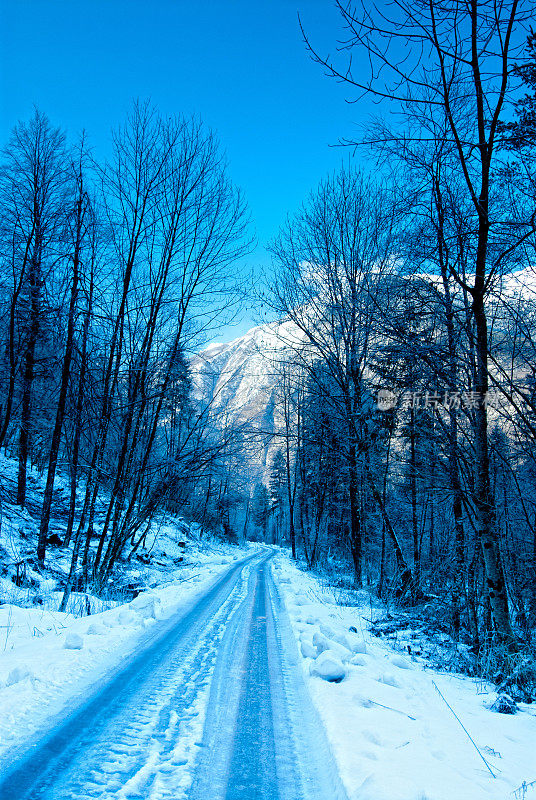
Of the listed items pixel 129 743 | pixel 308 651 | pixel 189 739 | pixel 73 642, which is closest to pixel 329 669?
pixel 308 651

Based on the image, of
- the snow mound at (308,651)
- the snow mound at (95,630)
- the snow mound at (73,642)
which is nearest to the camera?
the snow mound at (73,642)

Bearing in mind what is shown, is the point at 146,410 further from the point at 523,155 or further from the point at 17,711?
the point at 523,155

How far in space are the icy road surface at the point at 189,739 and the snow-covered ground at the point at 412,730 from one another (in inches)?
6.3

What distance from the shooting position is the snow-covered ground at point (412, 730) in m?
2.03

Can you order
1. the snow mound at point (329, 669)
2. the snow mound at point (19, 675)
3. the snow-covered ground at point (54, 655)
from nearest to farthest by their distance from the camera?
1. the snow-covered ground at point (54, 655)
2. the snow mound at point (19, 675)
3. the snow mound at point (329, 669)

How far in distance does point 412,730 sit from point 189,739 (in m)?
1.50

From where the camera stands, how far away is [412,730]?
2729mm

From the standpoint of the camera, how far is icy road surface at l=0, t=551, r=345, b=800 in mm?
2002

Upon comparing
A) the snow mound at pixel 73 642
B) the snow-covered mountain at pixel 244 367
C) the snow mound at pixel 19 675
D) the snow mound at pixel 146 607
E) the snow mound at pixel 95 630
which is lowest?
the snow mound at pixel 146 607
